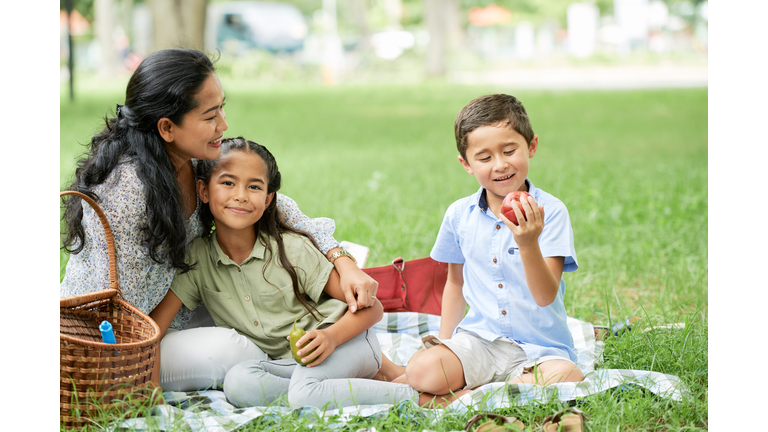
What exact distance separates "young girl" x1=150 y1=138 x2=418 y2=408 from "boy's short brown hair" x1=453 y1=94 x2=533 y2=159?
0.71 m

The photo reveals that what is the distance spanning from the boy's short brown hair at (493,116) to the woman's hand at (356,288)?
0.59 metres

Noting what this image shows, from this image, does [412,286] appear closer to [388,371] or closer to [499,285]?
[388,371]

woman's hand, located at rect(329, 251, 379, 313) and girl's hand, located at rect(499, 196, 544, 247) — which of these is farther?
woman's hand, located at rect(329, 251, 379, 313)

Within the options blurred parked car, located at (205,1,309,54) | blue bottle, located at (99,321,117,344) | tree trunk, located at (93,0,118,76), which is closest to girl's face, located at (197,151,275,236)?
blue bottle, located at (99,321,117,344)

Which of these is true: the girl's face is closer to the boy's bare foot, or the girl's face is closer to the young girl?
the young girl

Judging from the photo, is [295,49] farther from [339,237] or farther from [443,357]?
[443,357]

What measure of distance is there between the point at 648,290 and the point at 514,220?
182cm

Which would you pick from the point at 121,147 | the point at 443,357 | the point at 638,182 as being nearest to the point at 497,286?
the point at 443,357

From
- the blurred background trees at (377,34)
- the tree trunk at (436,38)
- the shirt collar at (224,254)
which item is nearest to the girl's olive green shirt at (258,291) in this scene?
the shirt collar at (224,254)

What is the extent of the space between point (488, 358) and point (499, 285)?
0.88 ft

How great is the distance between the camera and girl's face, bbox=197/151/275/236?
263 centimetres

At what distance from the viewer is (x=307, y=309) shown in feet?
8.98

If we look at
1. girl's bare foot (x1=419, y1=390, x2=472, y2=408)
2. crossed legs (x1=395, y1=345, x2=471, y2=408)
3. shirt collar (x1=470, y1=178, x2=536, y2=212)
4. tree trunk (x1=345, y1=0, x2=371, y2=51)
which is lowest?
girl's bare foot (x1=419, y1=390, x2=472, y2=408)

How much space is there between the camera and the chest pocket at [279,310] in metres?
2.71
